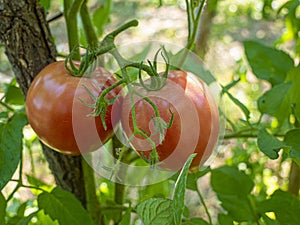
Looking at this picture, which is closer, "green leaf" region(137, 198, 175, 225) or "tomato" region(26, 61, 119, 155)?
"green leaf" region(137, 198, 175, 225)

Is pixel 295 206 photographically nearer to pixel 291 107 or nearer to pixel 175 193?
pixel 291 107

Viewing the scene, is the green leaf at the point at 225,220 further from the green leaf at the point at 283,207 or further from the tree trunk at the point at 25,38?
the tree trunk at the point at 25,38

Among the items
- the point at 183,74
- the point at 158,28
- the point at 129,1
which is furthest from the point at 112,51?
the point at 129,1

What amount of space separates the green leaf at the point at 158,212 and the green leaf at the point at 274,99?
1.17ft

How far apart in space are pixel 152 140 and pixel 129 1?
101 inches

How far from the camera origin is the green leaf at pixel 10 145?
62cm

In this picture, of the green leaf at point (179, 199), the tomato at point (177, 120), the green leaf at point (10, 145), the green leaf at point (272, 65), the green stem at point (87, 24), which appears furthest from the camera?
the green leaf at point (272, 65)

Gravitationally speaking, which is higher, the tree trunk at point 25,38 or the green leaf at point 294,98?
the tree trunk at point 25,38

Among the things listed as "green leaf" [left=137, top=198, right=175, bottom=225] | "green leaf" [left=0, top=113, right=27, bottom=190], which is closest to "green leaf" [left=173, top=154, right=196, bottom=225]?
"green leaf" [left=137, top=198, right=175, bottom=225]

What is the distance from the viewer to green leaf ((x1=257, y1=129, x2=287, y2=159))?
54cm

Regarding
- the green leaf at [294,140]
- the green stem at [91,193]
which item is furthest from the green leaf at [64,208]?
the green leaf at [294,140]

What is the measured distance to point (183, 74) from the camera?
0.55 meters

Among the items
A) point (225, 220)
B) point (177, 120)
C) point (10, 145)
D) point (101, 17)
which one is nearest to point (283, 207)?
point (225, 220)

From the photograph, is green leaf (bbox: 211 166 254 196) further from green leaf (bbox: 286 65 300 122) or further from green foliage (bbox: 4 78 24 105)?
green foliage (bbox: 4 78 24 105)
